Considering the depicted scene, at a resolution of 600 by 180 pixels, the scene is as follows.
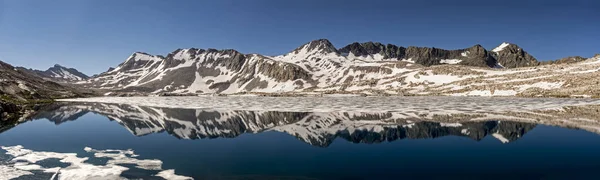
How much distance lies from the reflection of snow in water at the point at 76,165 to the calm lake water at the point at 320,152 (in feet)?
0.18

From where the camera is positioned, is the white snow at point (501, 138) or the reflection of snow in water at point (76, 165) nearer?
the reflection of snow in water at point (76, 165)

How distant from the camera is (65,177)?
1627 centimetres

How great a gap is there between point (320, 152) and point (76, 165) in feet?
46.5

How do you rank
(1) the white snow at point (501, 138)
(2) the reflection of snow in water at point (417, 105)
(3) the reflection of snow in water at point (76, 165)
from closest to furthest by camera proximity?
(3) the reflection of snow in water at point (76, 165) → (1) the white snow at point (501, 138) → (2) the reflection of snow in water at point (417, 105)

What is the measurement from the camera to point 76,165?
19.0 meters

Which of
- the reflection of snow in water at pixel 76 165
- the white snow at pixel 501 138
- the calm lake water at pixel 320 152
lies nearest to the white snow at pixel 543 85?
the calm lake water at pixel 320 152

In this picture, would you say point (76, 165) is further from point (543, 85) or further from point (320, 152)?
point (543, 85)

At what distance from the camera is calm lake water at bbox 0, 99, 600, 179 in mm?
16844

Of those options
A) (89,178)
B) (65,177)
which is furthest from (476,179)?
(65,177)

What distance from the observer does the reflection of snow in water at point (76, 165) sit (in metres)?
16.8

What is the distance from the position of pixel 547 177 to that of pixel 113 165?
2187 cm

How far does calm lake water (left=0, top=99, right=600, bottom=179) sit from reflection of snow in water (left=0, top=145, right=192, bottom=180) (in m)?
0.05

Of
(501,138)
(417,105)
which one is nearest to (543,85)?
(417,105)

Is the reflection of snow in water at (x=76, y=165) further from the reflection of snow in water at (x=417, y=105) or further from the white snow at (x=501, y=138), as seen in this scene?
the reflection of snow in water at (x=417, y=105)
